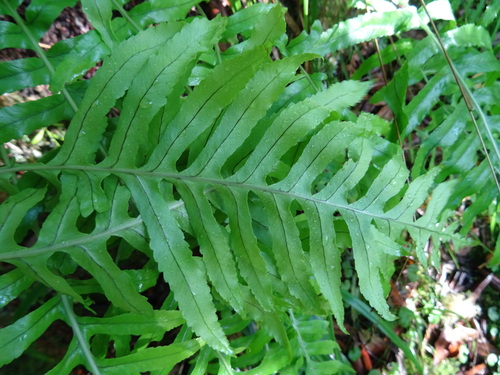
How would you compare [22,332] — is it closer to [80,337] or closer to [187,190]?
[80,337]

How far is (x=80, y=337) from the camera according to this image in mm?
1062

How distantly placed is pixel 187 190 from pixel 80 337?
490mm

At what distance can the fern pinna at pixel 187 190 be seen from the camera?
895 mm

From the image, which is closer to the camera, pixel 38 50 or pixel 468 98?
pixel 38 50

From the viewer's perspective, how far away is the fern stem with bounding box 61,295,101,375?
1.04m

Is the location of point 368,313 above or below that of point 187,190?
below

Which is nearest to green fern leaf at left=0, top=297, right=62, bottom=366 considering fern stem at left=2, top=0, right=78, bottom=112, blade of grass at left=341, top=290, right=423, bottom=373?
fern stem at left=2, top=0, right=78, bottom=112

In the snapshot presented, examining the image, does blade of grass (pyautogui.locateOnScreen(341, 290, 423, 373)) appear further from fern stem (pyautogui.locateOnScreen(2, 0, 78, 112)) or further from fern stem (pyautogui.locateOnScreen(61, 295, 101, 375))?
fern stem (pyautogui.locateOnScreen(2, 0, 78, 112))

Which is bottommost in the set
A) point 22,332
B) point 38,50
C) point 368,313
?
point 368,313

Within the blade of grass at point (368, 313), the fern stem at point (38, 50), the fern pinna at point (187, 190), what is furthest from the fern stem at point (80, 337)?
the blade of grass at point (368, 313)

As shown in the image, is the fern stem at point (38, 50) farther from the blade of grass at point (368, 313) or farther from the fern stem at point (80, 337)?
the blade of grass at point (368, 313)

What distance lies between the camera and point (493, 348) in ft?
8.03

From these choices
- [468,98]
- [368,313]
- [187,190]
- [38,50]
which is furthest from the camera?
[368,313]

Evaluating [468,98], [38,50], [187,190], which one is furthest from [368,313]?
[38,50]
